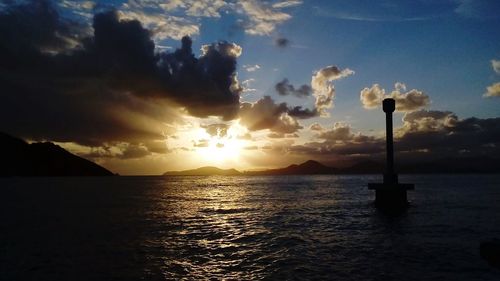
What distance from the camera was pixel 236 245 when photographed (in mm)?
31906


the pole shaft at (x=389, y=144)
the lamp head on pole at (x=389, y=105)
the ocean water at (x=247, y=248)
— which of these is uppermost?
the lamp head on pole at (x=389, y=105)

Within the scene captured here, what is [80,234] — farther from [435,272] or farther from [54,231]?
[435,272]

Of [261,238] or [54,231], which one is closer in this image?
[261,238]

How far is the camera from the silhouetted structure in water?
62.9 m

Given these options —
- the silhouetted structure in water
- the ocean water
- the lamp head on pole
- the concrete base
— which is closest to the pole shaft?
the silhouetted structure in water

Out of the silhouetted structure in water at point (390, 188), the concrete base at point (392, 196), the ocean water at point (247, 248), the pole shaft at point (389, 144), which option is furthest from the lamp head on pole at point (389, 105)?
the ocean water at point (247, 248)

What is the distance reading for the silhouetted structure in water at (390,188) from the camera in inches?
2475

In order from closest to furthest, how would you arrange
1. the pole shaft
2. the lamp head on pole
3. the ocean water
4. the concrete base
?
the ocean water, the concrete base, the pole shaft, the lamp head on pole

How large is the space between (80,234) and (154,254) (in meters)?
13.9

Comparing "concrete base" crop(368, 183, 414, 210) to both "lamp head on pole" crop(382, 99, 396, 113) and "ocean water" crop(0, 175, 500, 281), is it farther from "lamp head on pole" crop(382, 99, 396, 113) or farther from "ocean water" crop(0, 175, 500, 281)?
"lamp head on pole" crop(382, 99, 396, 113)

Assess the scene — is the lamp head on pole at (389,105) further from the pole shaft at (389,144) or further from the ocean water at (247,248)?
the ocean water at (247,248)

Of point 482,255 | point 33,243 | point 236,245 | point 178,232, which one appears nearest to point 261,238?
point 236,245

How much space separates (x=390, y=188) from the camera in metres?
63.3

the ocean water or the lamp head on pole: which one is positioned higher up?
the lamp head on pole
